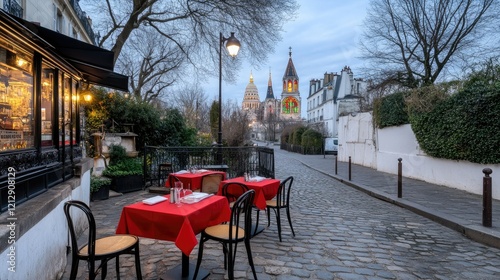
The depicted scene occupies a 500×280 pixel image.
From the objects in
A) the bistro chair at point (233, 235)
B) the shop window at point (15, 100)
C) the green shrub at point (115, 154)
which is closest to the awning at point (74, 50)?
the shop window at point (15, 100)

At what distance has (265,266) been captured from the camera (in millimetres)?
3848

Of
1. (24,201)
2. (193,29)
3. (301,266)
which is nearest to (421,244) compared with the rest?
(301,266)

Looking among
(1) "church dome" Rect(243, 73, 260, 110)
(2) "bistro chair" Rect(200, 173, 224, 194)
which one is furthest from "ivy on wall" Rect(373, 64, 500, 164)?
→ (1) "church dome" Rect(243, 73, 260, 110)

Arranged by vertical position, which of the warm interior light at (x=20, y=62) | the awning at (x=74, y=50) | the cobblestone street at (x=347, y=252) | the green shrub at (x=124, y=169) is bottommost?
the cobblestone street at (x=347, y=252)

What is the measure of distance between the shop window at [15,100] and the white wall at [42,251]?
2.63ft

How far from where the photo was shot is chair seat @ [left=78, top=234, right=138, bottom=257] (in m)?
2.94

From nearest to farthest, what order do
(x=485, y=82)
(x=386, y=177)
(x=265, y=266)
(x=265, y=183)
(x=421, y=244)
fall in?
(x=265, y=266), (x=421, y=244), (x=265, y=183), (x=485, y=82), (x=386, y=177)

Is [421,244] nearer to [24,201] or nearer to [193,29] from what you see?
[24,201]

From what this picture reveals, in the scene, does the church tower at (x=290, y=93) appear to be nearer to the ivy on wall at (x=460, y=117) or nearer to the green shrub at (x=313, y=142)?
the green shrub at (x=313, y=142)

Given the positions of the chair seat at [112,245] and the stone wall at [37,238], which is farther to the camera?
the chair seat at [112,245]

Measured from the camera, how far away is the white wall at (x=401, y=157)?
27.9 ft

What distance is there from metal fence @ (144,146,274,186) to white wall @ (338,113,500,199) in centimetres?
Answer: 565

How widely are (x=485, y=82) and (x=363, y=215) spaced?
5.54 metres

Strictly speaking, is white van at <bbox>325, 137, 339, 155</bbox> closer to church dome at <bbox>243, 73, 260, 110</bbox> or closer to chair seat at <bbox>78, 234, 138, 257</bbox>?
chair seat at <bbox>78, 234, 138, 257</bbox>
